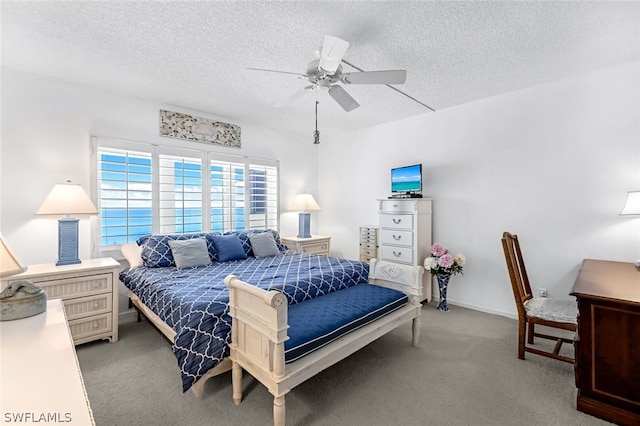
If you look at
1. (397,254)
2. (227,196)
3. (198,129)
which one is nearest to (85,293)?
(227,196)

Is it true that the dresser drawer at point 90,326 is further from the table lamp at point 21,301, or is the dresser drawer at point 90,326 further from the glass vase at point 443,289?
the glass vase at point 443,289

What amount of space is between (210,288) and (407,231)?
2473 millimetres

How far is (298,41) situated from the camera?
2270mm

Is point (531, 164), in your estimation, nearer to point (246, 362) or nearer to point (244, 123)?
point (246, 362)

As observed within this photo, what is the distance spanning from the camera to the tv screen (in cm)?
385

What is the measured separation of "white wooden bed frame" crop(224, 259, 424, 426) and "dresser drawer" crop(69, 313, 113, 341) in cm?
169

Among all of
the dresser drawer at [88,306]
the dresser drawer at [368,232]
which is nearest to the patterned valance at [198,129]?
the dresser drawer at [88,306]

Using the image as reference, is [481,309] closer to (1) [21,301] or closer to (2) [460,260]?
(2) [460,260]

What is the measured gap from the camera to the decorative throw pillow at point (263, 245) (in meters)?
3.85

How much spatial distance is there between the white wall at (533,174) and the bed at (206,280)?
1.65m

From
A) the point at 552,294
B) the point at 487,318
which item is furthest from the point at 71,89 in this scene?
the point at 552,294

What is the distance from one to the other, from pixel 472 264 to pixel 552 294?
0.83m

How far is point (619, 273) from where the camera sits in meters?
2.26

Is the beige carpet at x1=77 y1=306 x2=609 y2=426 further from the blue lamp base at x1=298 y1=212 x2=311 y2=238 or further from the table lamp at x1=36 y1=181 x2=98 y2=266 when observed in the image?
the blue lamp base at x1=298 y1=212 x2=311 y2=238
